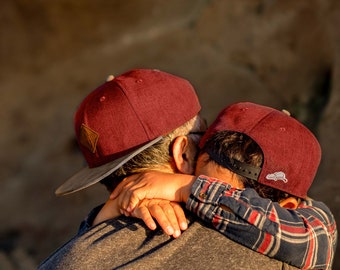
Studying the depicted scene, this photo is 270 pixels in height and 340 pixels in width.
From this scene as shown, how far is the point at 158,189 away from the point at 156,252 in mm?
193

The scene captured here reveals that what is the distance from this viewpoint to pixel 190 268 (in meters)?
1.84

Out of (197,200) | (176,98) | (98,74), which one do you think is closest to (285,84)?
(98,74)

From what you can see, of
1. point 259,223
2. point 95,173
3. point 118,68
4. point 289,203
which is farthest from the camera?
point 118,68

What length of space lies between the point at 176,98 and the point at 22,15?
5512 millimetres

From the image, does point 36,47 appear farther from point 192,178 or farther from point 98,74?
point 192,178

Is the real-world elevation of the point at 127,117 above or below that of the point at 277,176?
above

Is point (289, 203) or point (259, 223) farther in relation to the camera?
point (289, 203)

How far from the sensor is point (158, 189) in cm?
200

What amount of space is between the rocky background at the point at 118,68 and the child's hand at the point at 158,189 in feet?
6.14

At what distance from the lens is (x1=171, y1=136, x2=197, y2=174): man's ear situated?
2129 millimetres

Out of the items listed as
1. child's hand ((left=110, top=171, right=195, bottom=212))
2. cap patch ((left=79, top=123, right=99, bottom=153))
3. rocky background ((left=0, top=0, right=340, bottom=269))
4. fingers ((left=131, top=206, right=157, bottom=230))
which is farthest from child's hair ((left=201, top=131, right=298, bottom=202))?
rocky background ((left=0, top=0, right=340, bottom=269))

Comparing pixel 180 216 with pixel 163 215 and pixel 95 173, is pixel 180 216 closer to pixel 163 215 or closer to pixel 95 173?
pixel 163 215

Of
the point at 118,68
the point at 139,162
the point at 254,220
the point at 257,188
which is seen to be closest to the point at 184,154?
the point at 139,162

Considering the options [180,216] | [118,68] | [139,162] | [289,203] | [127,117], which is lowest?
[118,68]
